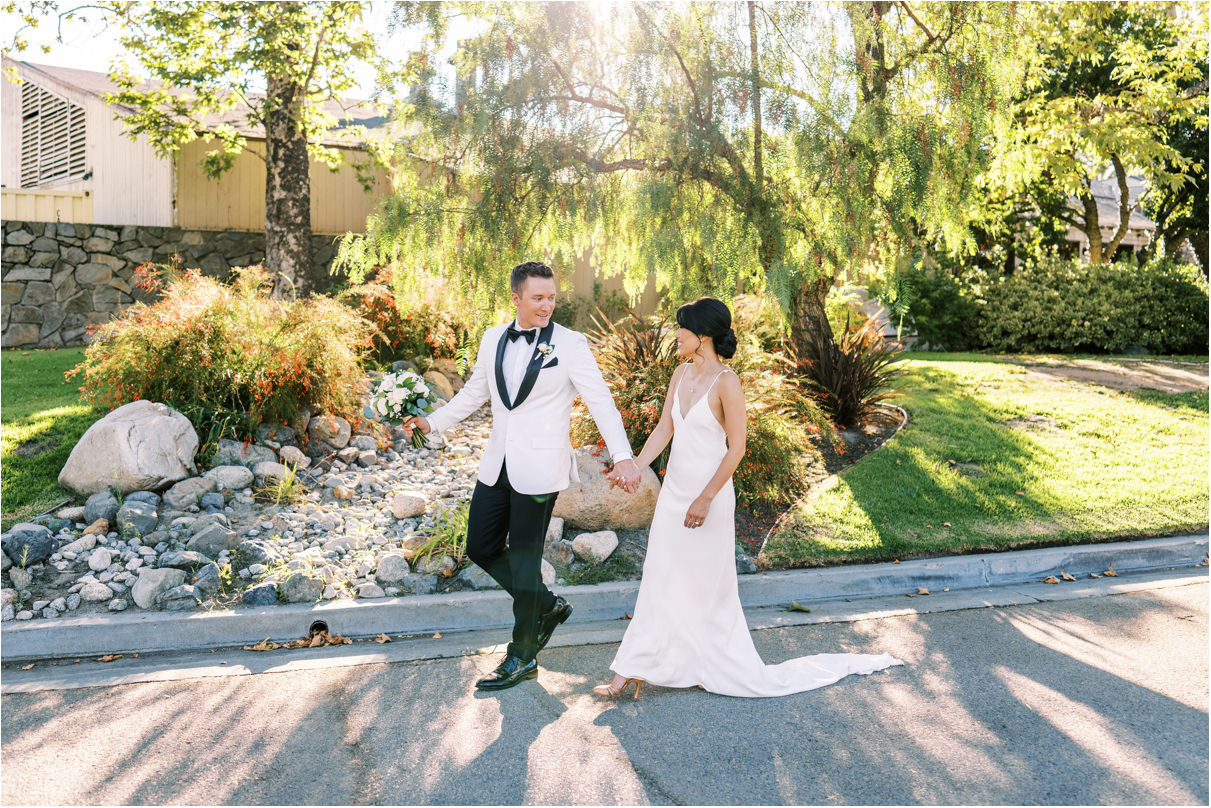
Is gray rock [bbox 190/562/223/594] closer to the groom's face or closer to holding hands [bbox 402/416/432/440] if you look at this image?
Answer: holding hands [bbox 402/416/432/440]

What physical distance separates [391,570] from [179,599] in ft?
4.17

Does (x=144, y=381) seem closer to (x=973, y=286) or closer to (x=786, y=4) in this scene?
(x=786, y=4)

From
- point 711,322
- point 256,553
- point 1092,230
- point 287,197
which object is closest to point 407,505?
point 256,553

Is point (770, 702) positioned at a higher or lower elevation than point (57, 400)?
lower

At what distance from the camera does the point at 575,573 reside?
19.9ft

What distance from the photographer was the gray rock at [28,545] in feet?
18.4

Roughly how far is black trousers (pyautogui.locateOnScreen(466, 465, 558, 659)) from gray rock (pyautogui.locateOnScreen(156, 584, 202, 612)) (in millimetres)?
1963

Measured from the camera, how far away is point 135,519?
20.1 ft


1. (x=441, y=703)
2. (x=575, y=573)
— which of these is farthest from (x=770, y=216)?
(x=441, y=703)

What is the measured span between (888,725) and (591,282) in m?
13.2

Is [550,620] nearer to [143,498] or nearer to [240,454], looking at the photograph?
[143,498]

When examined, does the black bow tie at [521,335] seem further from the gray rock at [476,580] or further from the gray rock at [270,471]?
the gray rock at [270,471]

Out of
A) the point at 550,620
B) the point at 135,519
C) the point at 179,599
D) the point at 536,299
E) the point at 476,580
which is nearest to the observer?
the point at 536,299

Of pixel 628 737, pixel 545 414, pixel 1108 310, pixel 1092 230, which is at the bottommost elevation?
pixel 628 737
